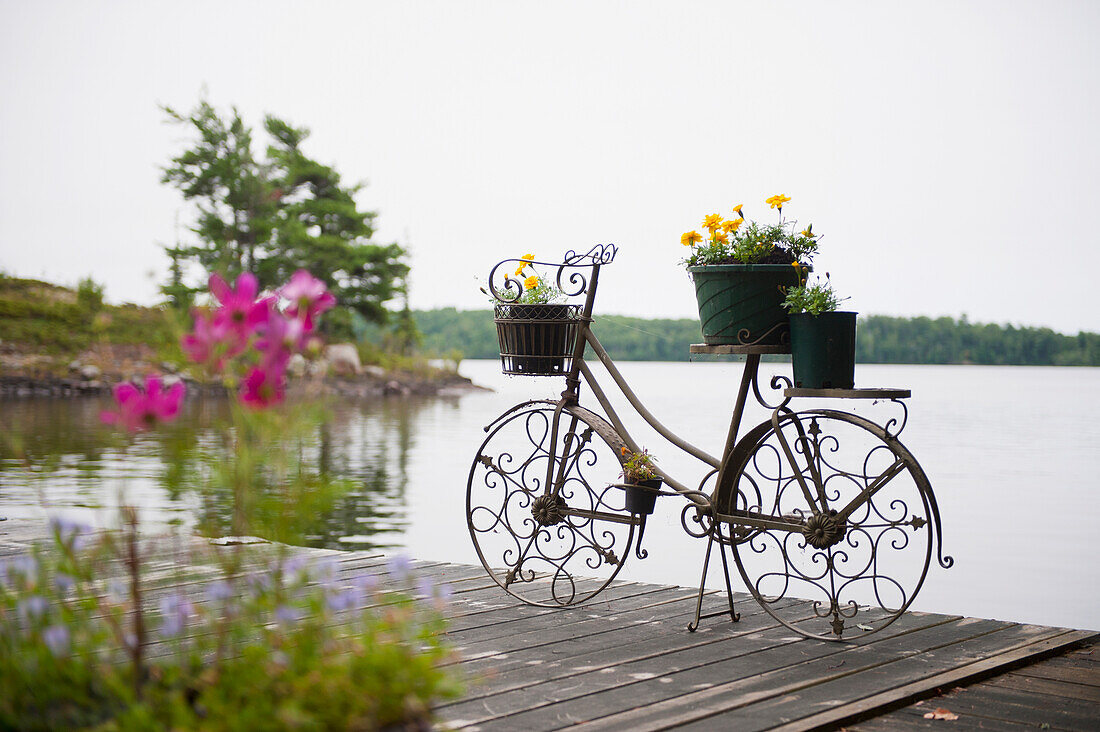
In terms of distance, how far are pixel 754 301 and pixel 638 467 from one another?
0.76m

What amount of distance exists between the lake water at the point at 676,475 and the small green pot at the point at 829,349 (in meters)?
0.11

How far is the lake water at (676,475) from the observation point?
7688mm

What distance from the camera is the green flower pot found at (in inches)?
138

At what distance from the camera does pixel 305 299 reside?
5.55 ft

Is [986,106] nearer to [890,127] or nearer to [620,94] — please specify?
[890,127]

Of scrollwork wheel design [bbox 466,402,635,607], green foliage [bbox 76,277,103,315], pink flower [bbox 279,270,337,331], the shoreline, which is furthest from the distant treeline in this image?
green foliage [bbox 76,277,103,315]

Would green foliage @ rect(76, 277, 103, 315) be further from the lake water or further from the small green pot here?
the small green pot

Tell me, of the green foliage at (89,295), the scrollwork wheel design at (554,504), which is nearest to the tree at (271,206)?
the green foliage at (89,295)

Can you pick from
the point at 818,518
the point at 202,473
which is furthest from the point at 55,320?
the point at 202,473

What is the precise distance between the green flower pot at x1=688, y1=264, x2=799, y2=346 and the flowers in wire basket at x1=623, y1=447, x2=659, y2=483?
557mm

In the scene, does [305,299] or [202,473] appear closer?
[305,299]

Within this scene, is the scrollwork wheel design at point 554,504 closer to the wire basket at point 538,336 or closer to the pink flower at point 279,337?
the wire basket at point 538,336

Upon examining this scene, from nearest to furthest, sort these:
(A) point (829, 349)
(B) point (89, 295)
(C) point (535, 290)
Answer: (A) point (829, 349) < (C) point (535, 290) < (B) point (89, 295)

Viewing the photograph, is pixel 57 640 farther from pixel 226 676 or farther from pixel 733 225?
pixel 733 225
